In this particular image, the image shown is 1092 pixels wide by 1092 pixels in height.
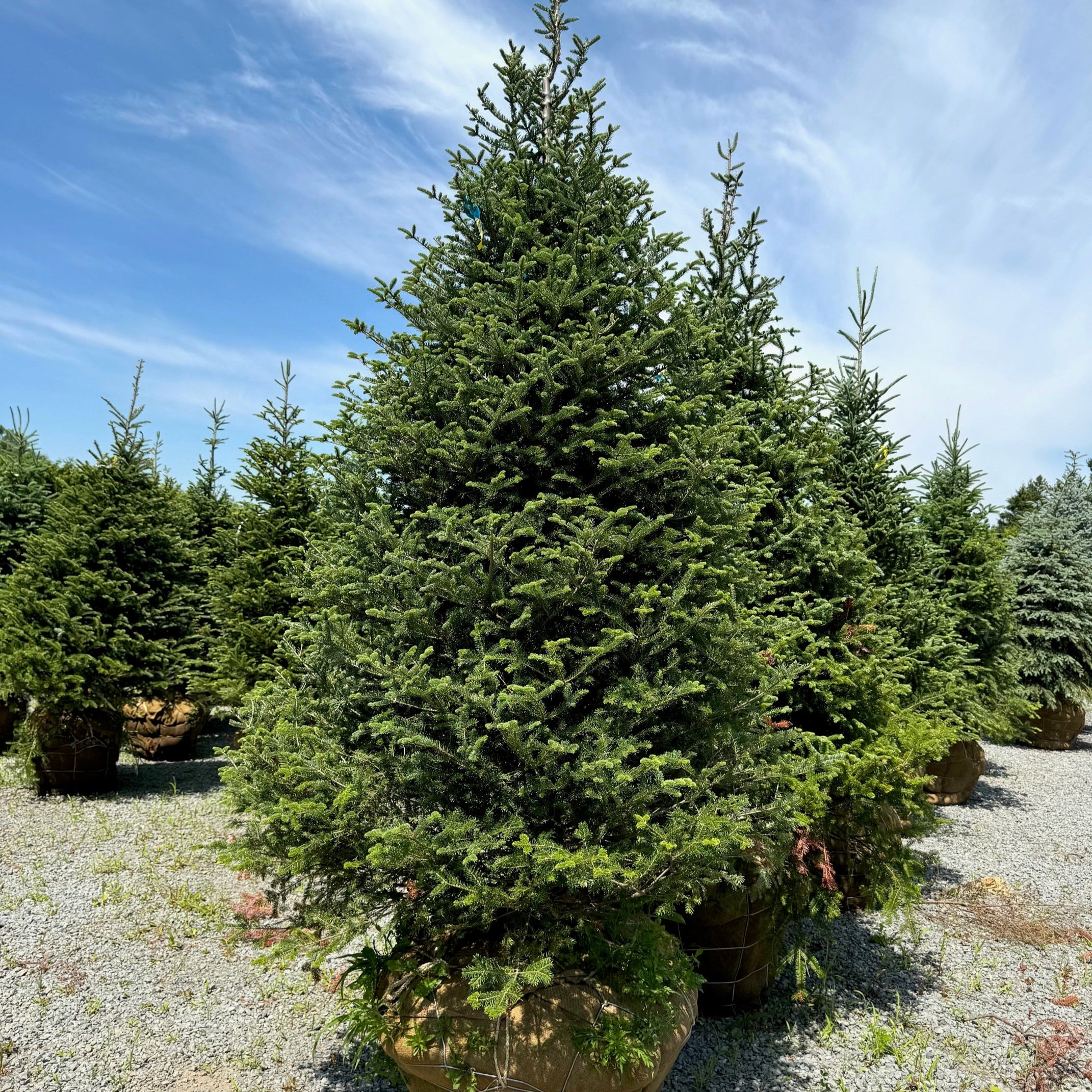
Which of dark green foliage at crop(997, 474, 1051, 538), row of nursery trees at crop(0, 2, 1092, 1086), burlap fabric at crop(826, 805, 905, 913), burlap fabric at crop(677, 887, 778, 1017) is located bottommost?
burlap fabric at crop(677, 887, 778, 1017)

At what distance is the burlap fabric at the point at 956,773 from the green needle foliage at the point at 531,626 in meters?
7.92

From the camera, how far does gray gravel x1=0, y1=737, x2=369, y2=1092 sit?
13.5 ft

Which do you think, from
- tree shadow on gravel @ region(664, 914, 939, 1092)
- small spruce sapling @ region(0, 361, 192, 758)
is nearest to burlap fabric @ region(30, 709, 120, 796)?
small spruce sapling @ region(0, 361, 192, 758)

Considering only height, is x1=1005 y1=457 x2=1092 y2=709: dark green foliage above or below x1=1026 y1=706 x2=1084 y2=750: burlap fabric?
above

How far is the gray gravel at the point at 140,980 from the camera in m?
4.11

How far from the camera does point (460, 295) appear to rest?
3.75 m

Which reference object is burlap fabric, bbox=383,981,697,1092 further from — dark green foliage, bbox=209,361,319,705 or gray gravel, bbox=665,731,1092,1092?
dark green foliage, bbox=209,361,319,705

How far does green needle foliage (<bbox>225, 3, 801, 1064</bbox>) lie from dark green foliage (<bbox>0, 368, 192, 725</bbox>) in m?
6.05

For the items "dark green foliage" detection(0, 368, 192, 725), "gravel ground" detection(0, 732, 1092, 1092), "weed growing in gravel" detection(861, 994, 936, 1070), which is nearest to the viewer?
"gravel ground" detection(0, 732, 1092, 1092)

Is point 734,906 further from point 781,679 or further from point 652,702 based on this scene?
point 652,702

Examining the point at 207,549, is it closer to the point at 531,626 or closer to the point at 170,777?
the point at 170,777

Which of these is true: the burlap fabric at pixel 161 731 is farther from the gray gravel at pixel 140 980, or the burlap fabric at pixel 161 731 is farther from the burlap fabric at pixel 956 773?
the burlap fabric at pixel 956 773

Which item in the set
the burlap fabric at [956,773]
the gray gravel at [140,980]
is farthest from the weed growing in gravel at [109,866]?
the burlap fabric at [956,773]

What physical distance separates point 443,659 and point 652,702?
98 cm
